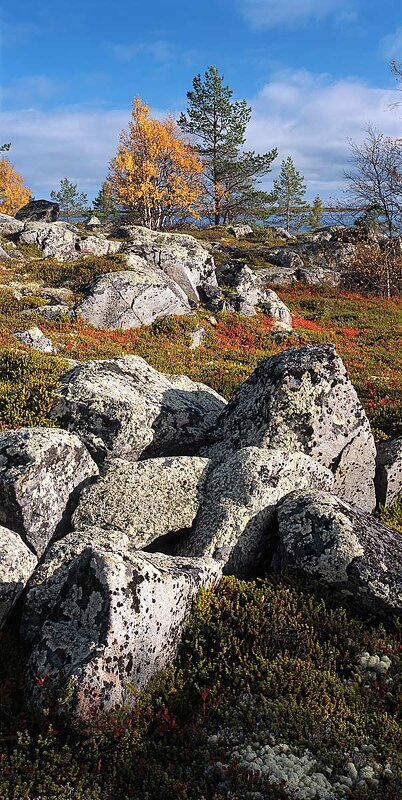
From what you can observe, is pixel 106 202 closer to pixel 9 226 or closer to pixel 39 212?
pixel 39 212

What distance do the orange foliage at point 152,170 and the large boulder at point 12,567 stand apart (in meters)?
67.1

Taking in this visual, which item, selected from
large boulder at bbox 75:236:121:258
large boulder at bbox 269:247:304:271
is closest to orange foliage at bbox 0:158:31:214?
large boulder at bbox 269:247:304:271

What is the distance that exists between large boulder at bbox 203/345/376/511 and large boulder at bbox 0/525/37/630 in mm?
4596

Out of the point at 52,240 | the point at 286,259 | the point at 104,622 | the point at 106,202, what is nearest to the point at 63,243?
the point at 52,240

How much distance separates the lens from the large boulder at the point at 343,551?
771 centimetres

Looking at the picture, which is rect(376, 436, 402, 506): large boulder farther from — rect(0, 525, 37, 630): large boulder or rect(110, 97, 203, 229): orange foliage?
rect(110, 97, 203, 229): orange foliage

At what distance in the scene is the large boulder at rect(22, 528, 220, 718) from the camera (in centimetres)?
621

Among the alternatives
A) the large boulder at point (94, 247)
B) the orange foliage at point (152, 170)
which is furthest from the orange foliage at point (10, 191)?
the large boulder at point (94, 247)

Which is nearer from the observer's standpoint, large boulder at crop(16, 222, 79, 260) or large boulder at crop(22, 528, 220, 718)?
large boulder at crop(22, 528, 220, 718)

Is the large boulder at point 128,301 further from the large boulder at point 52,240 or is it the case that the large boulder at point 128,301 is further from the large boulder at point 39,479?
the large boulder at point 39,479

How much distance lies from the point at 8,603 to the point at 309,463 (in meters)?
5.72

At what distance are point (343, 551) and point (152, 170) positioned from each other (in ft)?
233

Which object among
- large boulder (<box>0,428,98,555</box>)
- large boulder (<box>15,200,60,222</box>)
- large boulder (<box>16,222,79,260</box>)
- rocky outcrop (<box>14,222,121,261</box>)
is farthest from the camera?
large boulder (<box>15,200,60,222</box>)

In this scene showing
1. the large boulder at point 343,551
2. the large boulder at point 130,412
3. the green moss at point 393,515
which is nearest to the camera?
the large boulder at point 343,551
